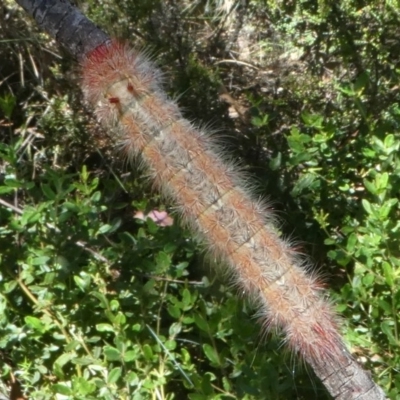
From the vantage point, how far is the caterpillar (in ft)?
8.95

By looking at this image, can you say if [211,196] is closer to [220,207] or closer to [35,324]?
[220,207]

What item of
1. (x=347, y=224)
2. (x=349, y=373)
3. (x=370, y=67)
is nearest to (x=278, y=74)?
(x=370, y=67)

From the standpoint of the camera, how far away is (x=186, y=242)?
354cm

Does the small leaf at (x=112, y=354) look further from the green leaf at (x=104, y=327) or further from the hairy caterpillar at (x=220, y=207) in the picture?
the hairy caterpillar at (x=220, y=207)

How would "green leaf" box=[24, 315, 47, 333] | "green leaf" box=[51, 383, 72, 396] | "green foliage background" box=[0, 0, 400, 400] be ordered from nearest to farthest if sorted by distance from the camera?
"green leaf" box=[51, 383, 72, 396]
"green foliage background" box=[0, 0, 400, 400]
"green leaf" box=[24, 315, 47, 333]

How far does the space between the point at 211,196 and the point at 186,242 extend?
67 cm

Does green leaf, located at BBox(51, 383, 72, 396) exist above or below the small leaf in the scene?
below

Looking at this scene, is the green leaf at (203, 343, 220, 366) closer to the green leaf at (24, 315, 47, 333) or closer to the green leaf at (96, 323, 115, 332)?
the green leaf at (96, 323, 115, 332)

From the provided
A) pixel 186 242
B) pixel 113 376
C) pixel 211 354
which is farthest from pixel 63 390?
pixel 186 242

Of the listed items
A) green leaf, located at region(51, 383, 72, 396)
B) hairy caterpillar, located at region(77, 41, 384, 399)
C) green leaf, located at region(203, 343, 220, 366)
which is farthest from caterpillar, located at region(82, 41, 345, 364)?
green leaf, located at region(51, 383, 72, 396)

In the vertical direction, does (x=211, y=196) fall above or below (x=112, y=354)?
above

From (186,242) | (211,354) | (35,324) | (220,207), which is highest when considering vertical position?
(220,207)

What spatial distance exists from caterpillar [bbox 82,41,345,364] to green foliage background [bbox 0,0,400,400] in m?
0.32

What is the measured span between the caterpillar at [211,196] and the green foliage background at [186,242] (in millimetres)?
318
